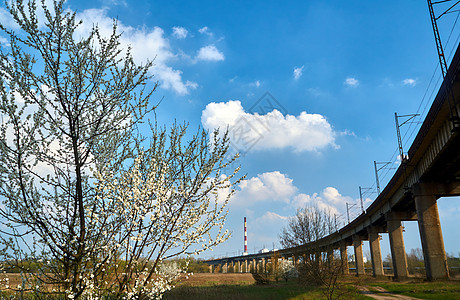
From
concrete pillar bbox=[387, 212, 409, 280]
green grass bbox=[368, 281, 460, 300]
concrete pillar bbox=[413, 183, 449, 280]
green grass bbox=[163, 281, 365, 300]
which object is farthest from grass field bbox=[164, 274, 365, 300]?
concrete pillar bbox=[387, 212, 409, 280]

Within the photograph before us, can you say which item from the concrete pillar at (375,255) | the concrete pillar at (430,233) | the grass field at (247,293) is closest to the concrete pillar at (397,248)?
the concrete pillar at (375,255)

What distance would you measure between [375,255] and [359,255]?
1146 cm

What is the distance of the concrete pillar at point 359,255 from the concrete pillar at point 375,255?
9879mm

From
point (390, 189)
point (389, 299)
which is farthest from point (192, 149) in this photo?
point (390, 189)

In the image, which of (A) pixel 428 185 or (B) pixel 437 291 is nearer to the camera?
(B) pixel 437 291

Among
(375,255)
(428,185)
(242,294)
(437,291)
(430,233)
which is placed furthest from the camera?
(375,255)

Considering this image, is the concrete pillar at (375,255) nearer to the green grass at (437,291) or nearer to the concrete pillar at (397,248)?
the concrete pillar at (397,248)

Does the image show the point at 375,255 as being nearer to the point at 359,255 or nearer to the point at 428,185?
the point at 359,255

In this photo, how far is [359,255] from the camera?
2162 inches

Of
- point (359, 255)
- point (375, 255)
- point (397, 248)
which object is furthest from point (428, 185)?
point (359, 255)

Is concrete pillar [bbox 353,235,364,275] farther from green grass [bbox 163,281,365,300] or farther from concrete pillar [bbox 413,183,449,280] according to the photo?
green grass [bbox 163,281,365,300]

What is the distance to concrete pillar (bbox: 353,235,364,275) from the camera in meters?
54.1

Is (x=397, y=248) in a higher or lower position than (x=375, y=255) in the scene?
higher

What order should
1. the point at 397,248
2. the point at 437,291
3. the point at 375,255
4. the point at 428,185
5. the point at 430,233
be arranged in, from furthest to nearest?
the point at 375,255 < the point at 397,248 < the point at 428,185 < the point at 430,233 < the point at 437,291
